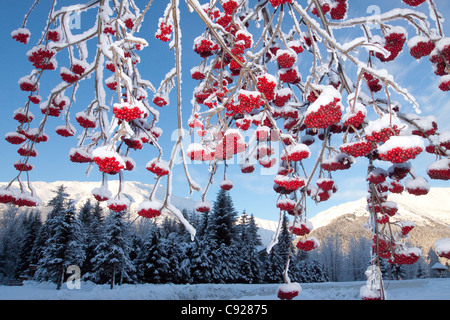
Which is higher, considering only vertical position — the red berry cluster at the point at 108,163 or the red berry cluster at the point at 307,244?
the red berry cluster at the point at 108,163

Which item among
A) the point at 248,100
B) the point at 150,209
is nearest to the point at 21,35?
the point at 150,209

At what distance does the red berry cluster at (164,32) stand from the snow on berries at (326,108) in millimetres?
1372

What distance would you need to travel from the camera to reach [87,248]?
33.1 meters

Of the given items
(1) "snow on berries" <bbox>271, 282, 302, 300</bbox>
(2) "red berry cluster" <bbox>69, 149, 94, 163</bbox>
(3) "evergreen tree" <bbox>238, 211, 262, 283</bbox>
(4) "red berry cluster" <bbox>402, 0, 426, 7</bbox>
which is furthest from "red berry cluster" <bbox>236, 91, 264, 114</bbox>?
(3) "evergreen tree" <bbox>238, 211, 262, 283</bbox>

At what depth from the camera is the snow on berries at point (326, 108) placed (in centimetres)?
149

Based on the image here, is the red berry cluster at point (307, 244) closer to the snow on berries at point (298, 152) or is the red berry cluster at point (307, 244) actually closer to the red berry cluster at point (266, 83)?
the snow on berries at point (298, 152)

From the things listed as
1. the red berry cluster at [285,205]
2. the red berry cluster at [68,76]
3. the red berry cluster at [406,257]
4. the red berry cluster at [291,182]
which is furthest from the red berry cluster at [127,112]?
the red berry cluster at [406,257]

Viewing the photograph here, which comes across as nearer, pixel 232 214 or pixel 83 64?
pixel 83 64

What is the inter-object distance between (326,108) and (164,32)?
1.48 meters

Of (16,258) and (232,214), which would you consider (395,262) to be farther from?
(16,258)

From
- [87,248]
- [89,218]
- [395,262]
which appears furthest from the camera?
[89,218]

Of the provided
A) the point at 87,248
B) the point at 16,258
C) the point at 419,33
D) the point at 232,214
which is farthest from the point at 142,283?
the point at 419,33

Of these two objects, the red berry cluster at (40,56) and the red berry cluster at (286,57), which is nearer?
the red berry cluster at (286,57)

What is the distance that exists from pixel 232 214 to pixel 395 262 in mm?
29532
